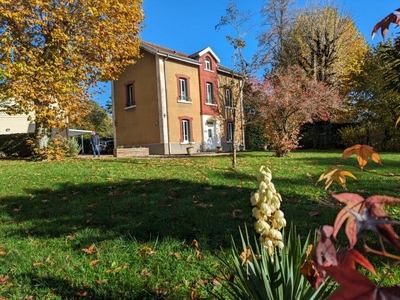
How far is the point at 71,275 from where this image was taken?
2.85 metres

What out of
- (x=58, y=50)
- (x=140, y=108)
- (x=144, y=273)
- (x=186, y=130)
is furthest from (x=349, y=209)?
(x=140, y=108)

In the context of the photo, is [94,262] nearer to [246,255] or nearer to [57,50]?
[246,255]

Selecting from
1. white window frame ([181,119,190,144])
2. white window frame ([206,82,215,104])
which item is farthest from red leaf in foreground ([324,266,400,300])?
white window frame ([206,82,215,104])

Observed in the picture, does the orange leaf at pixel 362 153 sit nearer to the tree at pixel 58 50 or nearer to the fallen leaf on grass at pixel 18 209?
the fallen leaf on grass at pixel 18 209

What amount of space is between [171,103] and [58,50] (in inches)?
374

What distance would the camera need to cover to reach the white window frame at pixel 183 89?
23.5 metres

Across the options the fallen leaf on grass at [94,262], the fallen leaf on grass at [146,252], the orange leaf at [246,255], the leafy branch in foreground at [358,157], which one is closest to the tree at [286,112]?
the fallen leaf on grass at [146,252]

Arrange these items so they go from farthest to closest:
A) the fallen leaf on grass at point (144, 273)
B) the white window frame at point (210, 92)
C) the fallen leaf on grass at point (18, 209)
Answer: the white window frame at point (210, 92), the fallen leaf on grass at point (18, 209), the fallen leaf on grass at point (144, 273)

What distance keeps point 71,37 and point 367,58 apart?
21973mm

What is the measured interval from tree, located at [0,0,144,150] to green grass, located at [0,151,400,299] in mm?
7015

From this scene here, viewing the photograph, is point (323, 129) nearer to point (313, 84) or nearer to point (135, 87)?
point (313, 84)

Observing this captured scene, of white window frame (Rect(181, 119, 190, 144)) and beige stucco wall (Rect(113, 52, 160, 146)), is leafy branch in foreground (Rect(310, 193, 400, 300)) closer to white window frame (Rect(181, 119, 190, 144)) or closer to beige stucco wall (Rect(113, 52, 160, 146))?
beige stucco wall (Rect(113, 52, 160, 146))

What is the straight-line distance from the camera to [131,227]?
4059 millimetres

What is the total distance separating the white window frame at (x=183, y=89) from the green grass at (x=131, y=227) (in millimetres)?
16360
